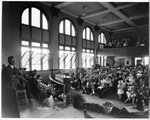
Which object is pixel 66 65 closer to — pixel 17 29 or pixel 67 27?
pixel 17 29

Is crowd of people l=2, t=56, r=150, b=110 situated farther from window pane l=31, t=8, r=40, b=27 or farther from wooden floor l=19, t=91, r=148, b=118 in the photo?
window pane l=31, t=8, r=40, b=27

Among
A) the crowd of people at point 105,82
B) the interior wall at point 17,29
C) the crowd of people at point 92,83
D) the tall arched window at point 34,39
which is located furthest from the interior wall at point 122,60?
the tall arched window at point 34,39

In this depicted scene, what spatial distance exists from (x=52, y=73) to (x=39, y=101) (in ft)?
A: 5.71

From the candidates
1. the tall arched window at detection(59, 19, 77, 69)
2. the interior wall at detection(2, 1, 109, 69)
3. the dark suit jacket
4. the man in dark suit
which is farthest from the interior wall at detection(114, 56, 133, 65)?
the dark suit jacket

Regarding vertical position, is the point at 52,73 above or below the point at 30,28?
below

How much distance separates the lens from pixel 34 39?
533cm

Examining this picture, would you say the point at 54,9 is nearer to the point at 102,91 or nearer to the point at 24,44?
the point at 24,44

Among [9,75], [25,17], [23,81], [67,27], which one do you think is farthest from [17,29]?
[67,27]

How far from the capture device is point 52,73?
535cm

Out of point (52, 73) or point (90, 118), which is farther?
point (52, 73)

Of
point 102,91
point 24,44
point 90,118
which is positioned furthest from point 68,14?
point 90,118

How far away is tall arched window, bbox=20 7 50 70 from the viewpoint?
14.4 ft

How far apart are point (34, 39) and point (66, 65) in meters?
2.13

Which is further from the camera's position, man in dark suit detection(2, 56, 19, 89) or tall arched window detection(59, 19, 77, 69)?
tall arched window detection(59, 19, 77, 69)
